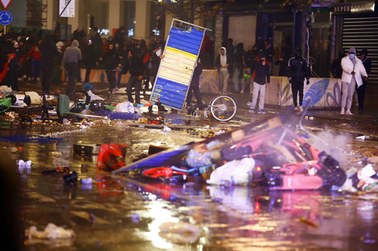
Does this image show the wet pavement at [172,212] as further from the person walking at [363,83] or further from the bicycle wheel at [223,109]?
the person walking at [363,83]

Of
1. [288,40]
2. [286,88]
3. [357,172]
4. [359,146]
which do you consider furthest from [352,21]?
[357,172]

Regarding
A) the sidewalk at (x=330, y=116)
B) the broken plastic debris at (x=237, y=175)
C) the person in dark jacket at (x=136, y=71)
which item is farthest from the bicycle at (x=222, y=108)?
the broken plastic debris at (x=237, y=175)

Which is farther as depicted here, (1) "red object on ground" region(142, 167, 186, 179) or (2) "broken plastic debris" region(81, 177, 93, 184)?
(1) "red object on ground" region(142, 167, 186, 179)

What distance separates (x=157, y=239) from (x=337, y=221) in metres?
2.38

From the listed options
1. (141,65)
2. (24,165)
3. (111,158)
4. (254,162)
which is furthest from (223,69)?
(254,162)

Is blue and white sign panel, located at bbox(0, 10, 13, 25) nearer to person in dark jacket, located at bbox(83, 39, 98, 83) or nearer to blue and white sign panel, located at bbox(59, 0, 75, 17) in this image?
blue and white sign panel, located at bbox(59, 0, 75, 17)

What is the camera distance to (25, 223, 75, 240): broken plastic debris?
7.78 meters

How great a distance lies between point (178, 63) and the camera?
22.9m

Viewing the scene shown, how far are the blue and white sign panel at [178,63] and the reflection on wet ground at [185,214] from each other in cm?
1050

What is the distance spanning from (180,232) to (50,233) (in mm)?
1315

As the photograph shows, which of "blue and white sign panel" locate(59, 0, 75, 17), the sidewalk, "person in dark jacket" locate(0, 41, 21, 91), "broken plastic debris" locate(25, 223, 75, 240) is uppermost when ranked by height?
"blue and white sign panel" locate(59, 0, 75, 17)

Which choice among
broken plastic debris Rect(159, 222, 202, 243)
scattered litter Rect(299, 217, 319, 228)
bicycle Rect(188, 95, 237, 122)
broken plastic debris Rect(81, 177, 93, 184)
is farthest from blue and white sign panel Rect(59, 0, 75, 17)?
broken plastic debris Rect(159, 222, 202, 243)

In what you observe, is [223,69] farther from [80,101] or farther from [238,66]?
[80,101]

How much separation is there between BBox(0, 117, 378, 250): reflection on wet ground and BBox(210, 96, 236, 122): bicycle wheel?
31.0ft
